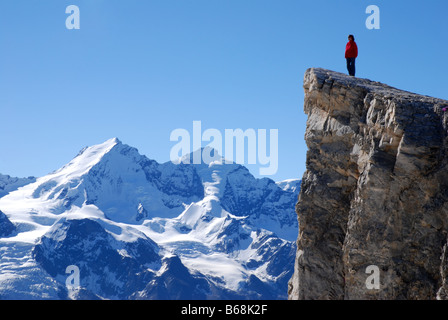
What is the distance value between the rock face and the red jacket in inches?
157

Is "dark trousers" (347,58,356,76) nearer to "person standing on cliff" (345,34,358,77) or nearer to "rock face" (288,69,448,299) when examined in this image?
"person standing on cliff" (345,34,358,77)

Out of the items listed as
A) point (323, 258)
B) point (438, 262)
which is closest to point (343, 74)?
point (323, 258)

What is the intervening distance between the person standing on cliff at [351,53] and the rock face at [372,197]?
367 cm

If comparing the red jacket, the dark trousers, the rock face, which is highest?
the red jacket

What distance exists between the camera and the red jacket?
41156mm

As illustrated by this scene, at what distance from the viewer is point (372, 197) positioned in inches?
1288

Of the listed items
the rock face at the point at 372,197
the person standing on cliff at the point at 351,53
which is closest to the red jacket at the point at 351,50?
the person standing on cliff at the point at 351,53

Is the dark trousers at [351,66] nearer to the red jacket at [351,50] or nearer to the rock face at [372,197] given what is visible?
the red jacket at [351,50]

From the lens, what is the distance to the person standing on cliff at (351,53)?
41.2 meters

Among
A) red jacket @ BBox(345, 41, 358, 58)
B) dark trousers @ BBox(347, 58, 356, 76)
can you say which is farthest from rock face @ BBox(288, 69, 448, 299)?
red jacket @ BBox(345, 41, 358, 58)

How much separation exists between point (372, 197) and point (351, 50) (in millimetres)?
11913
